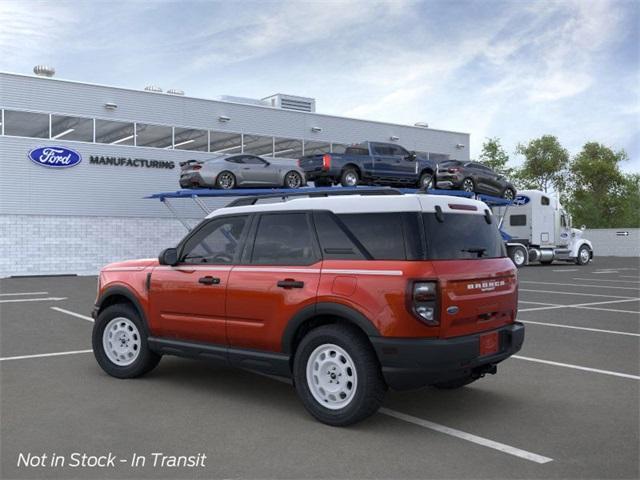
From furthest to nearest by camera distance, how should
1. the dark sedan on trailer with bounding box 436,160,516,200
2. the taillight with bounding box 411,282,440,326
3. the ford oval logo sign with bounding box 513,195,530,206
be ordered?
the ford oval logo sign with bounding box 513,195,530,206, the dark sedan on trailer with bounding box 436,160,516,200, the taillight with bounding box 411,282,440,326

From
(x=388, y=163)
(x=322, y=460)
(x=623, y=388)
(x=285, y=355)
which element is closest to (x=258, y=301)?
(x=285, y=355)

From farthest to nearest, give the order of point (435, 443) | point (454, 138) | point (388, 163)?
point (454, 138)
point (388, 163)
point (435, 443)

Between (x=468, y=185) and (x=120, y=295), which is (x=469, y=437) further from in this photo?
(x=468, y=185)

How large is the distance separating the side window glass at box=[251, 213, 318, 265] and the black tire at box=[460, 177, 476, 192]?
21053 millimetres

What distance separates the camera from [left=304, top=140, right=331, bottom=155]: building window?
33781 millimetres

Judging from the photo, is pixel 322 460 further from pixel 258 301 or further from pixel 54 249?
pixel 54 249

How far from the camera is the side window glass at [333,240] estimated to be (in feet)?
16.9

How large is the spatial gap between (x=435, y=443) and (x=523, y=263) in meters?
27.1

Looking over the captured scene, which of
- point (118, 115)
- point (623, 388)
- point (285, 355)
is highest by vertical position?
point (118, 115)

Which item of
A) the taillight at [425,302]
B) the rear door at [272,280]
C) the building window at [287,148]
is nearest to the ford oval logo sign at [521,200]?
the building window at [287,148]

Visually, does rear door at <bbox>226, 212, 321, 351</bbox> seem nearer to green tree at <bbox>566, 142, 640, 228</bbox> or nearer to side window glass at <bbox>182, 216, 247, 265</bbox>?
side window glass at <bbox>182, 216, 247, 265</bbox>

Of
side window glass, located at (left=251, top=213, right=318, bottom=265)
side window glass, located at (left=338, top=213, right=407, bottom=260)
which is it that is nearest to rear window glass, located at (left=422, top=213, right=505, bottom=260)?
side window glass, located at (left=338, top=213, right=407, bottom=260)

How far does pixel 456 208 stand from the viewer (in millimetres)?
5270

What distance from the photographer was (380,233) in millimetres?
5047
